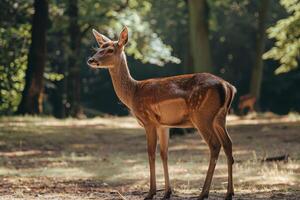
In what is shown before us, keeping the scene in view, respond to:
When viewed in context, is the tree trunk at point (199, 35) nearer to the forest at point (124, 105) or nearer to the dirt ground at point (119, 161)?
the forest at point (124, 105)

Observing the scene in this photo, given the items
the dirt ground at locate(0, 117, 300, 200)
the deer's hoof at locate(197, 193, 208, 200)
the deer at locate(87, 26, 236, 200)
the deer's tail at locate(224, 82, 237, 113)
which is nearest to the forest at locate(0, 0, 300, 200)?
the dirt ground at locate(0, 117, 300, 200)

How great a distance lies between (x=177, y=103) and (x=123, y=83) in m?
1.05

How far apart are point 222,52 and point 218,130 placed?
39342 millimetres

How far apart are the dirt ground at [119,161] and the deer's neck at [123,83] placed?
1.44 metres

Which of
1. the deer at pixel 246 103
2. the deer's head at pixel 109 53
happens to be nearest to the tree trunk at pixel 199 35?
the deer at pixel 246 103

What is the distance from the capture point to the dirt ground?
1103 centimetres

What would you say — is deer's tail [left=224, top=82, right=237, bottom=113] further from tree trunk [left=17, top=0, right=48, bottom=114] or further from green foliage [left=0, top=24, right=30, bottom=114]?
green foliage [left=0, top=24, right=30, bottom=114]

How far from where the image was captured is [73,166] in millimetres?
15516

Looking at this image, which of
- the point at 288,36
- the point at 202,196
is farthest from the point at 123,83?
the point at 288,36

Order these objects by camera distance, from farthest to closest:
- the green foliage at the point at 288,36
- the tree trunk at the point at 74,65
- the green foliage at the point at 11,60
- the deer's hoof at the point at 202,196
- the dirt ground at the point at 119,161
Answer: the tree trunk at the point at 74,65 → the green foliage at the point at 11,60 → the green foliage at the point at 288,36 → the dirt ground at the point at 119,161 → the deer's hoof at the point at 202,196

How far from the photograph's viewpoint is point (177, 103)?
9.61 meters

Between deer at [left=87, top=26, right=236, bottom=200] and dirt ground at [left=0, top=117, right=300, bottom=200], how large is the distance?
776mm

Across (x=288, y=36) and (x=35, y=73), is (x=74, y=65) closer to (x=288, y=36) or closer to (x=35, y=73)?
(x=35, y=73)

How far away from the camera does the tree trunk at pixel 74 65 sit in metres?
32.6
